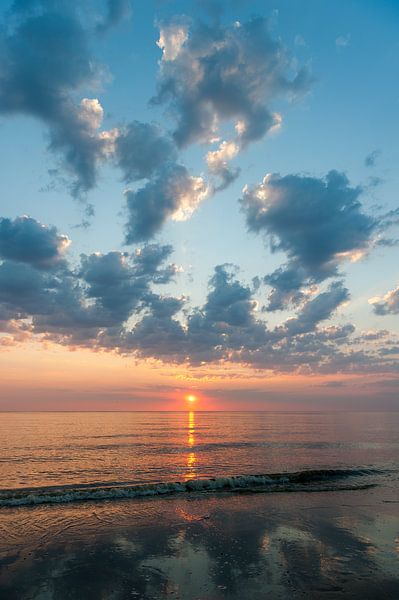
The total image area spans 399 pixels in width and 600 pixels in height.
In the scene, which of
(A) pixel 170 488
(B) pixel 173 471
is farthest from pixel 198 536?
(B) pixel 173 471

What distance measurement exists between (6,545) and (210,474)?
26736mm

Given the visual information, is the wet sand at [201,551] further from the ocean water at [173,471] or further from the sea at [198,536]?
the ocean water at [173,471]

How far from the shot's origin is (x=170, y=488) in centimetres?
3322

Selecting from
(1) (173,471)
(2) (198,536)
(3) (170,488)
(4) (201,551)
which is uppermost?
(4) (201,551)

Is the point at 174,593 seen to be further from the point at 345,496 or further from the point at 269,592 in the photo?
the point at 345,496

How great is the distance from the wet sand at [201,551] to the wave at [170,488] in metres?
2.35

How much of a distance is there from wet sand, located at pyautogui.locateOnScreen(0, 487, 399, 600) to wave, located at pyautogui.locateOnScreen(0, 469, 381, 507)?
2.35 meters

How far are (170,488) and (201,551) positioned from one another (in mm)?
17011

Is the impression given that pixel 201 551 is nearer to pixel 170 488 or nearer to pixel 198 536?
pixel 198 536

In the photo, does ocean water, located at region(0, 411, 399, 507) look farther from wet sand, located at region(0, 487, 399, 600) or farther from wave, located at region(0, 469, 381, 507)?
wet sand, located at region(0, 487, 399, 600)

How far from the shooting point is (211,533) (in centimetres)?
2003

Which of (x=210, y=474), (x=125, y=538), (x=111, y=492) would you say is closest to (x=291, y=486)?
(x=210, y=474)

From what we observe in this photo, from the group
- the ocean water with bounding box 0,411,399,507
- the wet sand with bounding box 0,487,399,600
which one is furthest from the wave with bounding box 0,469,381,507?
the wet sand with bounding box 0,487,399,600

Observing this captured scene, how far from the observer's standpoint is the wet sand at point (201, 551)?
1342 centimetres
